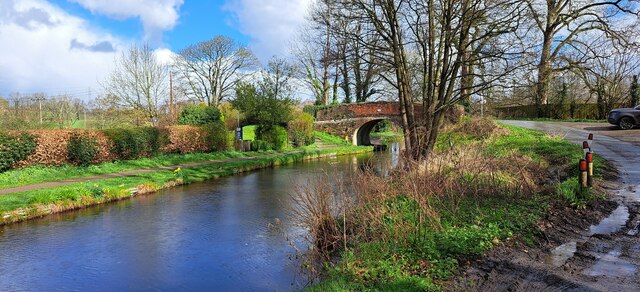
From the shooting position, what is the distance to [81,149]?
15.3 m

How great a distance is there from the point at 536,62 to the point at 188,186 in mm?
11666

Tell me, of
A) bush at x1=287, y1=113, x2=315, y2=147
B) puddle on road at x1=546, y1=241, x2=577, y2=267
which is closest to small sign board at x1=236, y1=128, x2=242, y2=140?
bush at x1=287, y1=113, x2=315, y2=147

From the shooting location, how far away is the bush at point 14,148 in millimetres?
13023

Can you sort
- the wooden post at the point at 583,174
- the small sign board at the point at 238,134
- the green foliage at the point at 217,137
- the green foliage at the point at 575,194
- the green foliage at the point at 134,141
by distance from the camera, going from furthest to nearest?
the small sign board at the point at 238,134, the green foliage at the point at 217,137, the green foliage at the point at 134,141, the wooden post at the point at 583,174, the green foliage at the point at 575,194

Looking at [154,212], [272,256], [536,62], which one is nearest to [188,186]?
[154,212]

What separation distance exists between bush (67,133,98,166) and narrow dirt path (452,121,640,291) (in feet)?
47.7

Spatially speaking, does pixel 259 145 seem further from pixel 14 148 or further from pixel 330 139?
pixel 14 148

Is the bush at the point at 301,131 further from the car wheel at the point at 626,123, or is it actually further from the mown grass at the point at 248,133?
the car wheel at the point at 626,123

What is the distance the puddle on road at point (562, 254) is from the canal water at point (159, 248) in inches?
125

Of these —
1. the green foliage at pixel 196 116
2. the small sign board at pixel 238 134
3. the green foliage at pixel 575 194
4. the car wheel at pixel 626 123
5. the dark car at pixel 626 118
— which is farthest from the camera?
the green foliage at pixel 196 116

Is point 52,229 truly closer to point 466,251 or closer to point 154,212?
point 154,212

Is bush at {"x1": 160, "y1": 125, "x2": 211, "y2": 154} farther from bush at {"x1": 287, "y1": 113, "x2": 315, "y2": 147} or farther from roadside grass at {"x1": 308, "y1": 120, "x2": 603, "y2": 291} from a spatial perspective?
roadside grass at {"x1": 308, "y1": 120, "x2": 603, "y2": 291}

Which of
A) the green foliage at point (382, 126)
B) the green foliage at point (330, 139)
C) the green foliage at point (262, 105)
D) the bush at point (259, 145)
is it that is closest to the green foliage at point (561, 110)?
the green foliage at point (382, 126)

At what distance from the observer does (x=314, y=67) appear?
134 ft
